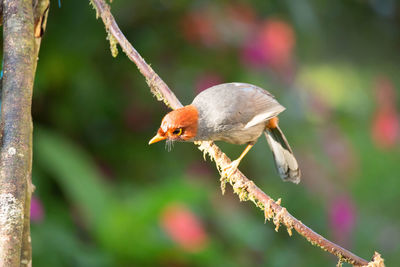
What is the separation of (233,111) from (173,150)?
2.17 m

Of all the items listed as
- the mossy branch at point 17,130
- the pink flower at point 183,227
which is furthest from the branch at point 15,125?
the pink flower at point 183,227

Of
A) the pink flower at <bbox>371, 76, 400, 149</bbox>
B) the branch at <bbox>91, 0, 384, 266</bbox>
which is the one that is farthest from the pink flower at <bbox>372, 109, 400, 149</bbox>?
the branch at <bbox>91, 0, 384, 266</bbox>

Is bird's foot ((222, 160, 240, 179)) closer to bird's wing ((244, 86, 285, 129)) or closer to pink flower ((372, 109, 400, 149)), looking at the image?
bird's wing ((244, 86, 285, 129))

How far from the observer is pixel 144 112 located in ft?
13.2

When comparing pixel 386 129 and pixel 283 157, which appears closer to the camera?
pixel 283 157

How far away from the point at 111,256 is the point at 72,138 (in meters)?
1.03

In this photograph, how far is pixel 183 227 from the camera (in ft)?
10.7

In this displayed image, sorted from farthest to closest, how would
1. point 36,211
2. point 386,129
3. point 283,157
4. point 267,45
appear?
point 386,129 < point 267,45 < point 36,211 < point 283,157

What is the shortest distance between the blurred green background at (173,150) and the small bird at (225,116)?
1.34 meters

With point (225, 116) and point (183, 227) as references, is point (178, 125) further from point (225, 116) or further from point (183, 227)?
point (183, 227)

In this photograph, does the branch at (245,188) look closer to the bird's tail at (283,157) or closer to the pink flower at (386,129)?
the bird's tail at (283,157)

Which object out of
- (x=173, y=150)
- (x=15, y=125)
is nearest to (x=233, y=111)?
(x=15, y=125)

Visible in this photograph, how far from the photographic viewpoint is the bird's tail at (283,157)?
232 centimetres

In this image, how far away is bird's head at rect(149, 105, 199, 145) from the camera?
169 cm
